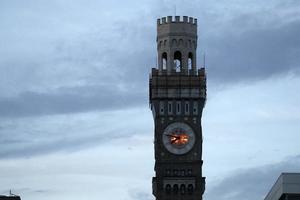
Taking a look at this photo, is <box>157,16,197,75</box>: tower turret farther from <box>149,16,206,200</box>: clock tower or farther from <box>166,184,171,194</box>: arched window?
<box>166,184,171,194</box>: arched window

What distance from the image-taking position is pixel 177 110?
181375 millimetres

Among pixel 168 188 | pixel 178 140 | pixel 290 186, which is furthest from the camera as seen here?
pixel 178 140

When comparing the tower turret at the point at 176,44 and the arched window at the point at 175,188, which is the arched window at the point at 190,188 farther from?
the tower turret at the point at 176,44

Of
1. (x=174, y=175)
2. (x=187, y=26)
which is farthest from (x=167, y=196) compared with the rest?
(x=187, y=26)

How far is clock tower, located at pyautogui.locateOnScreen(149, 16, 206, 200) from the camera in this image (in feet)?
583

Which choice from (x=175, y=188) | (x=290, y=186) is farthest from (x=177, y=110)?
(x=290, y=186)

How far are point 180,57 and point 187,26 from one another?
4709 millimetres

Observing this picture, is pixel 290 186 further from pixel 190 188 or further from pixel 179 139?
pixel 179 139

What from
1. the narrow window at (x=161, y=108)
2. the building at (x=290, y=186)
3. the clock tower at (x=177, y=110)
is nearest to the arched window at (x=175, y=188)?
the clock tower at (x=177, y=110)

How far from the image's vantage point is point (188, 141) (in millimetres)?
180375

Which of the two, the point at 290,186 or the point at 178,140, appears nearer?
the point at 290,186

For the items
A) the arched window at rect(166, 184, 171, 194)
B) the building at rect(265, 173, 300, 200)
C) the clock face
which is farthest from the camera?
the clock face

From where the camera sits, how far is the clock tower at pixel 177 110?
177750 mm

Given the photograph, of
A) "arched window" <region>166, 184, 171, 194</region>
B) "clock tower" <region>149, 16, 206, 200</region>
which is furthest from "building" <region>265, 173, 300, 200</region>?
"arched window" <region>166, 184, 171, 194</region>
